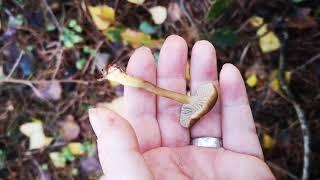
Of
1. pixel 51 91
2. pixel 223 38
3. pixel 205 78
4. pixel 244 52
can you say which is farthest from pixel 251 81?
pixel 51 91

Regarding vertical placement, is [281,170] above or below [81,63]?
below

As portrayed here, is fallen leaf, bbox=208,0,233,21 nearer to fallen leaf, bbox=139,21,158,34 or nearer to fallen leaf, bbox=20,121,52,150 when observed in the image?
fallen leaf, bbox=139,21,158,34

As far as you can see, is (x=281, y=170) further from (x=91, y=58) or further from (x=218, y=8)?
(x=91, y=58)

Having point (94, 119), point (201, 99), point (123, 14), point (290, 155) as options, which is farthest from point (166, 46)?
point (290, 155)

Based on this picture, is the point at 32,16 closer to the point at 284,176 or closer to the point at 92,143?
the point at 92,143

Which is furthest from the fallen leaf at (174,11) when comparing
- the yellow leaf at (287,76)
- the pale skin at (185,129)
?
the pale skin at (185,129)

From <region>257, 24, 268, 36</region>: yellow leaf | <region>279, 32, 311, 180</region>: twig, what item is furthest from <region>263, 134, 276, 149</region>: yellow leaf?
<region>257, 24, 268, 36</region>: yellow leaf
